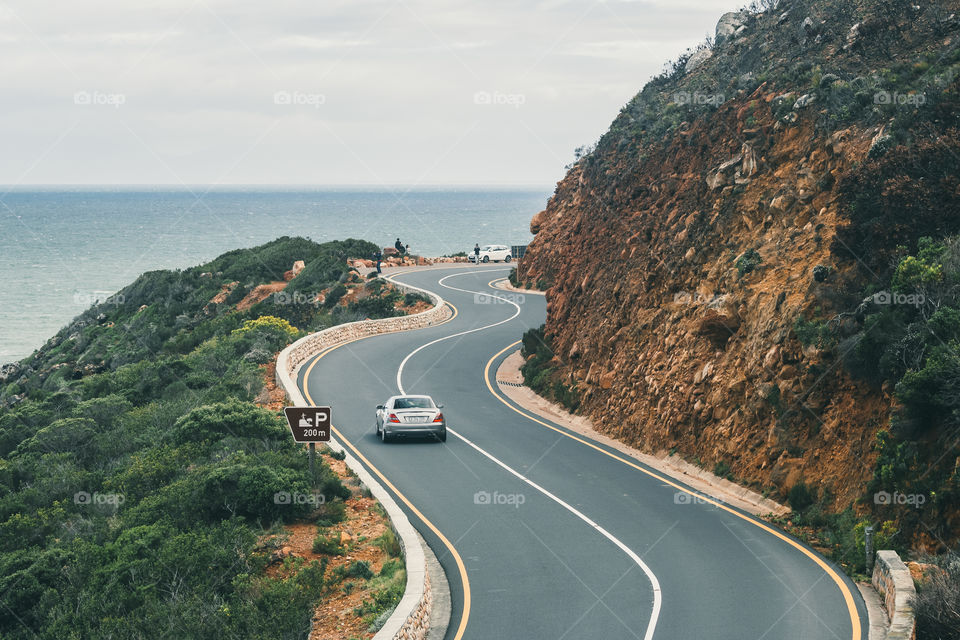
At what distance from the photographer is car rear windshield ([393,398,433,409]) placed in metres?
22.9

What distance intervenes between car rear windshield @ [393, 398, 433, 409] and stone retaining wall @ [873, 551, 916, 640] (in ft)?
40.5

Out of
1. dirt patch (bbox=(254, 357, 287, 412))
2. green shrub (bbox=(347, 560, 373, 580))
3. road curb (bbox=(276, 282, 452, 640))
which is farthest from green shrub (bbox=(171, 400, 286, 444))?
green shrub (bbox=(347, 560, 373, 580))

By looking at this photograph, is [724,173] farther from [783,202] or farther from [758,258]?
[758,258]

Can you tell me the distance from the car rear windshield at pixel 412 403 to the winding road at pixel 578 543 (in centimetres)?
100

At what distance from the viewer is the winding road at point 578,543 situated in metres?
11.9

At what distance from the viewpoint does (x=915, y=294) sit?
1592cm

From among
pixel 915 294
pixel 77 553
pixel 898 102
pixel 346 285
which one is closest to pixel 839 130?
pixel 898 102

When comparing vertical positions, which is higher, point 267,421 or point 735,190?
point 735,190

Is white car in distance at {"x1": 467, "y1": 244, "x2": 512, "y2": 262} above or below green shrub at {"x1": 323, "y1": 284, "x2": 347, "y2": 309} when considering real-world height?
above

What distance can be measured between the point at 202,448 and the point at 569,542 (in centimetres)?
872

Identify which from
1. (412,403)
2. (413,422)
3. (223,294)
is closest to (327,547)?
(413,422)

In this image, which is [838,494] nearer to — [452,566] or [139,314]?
[452,566]

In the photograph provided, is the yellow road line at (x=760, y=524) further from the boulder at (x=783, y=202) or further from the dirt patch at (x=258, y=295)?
the dirt patch at (x=258, y=295)

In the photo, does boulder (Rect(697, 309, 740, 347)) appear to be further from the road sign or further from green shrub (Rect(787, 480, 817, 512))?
the road sign
